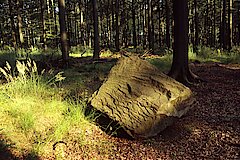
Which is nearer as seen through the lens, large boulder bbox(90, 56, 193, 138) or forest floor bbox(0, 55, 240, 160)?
forest floor bbox(0, 55, 240, 160)

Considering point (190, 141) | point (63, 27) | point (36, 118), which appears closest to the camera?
point (190, 141)

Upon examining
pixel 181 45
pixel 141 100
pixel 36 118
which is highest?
pixel 181 45

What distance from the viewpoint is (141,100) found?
431cm

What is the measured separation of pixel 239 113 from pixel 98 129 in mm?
2611

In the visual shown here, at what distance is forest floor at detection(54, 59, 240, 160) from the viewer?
143 inches

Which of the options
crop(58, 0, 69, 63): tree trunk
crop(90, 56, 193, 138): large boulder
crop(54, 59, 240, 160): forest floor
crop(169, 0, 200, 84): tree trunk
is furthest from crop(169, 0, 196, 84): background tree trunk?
crop(58, 0, 69, 63): tree trunk

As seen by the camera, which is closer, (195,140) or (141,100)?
(195,140)

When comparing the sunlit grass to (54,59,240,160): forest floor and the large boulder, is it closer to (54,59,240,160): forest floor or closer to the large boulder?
(54,59,240,160): forest floor

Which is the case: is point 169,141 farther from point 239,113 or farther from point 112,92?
point 239,113

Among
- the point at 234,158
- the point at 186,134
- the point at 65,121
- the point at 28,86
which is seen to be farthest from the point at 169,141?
the point at 28,86

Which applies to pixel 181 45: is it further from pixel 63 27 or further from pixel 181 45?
pixel 63 27

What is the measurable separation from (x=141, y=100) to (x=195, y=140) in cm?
104

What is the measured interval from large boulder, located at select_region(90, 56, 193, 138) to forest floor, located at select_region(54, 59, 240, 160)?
22 centimetres

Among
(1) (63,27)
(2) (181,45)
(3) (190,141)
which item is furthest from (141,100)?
(1) (63,27)
